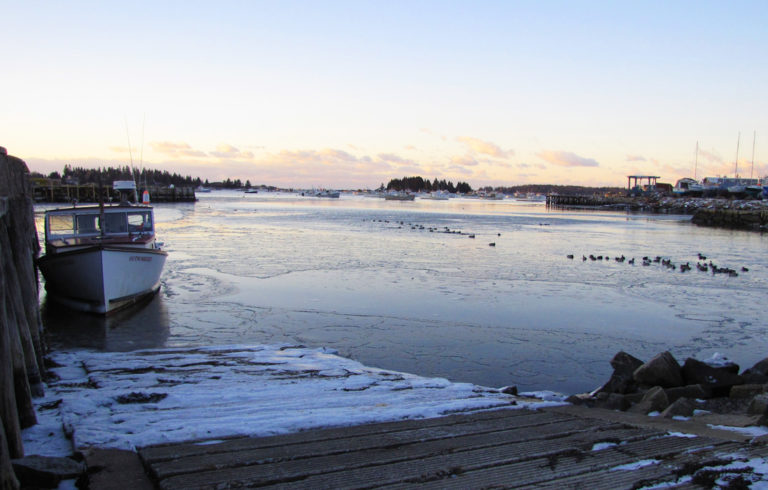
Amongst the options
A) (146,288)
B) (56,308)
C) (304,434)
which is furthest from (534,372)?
(56,308)

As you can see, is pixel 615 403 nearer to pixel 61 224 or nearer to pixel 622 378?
pixel 622 378

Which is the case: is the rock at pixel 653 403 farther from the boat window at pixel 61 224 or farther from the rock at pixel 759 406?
the boat window at pixel 61 224

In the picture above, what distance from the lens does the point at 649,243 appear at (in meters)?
39.2

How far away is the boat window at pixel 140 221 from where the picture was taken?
18.1m

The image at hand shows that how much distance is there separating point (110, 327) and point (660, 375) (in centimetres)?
1193

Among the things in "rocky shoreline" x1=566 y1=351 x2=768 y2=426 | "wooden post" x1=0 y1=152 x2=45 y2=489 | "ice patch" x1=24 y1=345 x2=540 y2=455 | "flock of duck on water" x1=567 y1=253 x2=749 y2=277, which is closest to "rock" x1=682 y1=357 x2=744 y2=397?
"rocky shoreline" x1=566 y1=351 x2=768 y2=426

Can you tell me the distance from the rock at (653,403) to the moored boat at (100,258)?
12.7m

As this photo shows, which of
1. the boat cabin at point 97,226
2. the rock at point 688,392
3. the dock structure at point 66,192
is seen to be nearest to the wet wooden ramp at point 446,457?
the rock at point 688,392

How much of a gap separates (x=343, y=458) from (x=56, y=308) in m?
13.9

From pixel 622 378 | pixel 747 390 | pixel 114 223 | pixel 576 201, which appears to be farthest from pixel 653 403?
pixel 576 201

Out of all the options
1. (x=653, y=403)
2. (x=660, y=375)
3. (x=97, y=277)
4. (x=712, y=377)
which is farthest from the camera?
(x=97, y=277)

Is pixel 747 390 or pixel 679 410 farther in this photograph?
pixel 747 390

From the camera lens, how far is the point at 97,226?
696 inches

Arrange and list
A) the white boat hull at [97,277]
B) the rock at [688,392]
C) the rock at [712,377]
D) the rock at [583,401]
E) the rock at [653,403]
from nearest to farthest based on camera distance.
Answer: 1. the rock at [653,403]
2. the rock at [583,401]
3. the rock at [688,392]
4. the rock at [712,377]
5. the white boat hull at [97,277]
